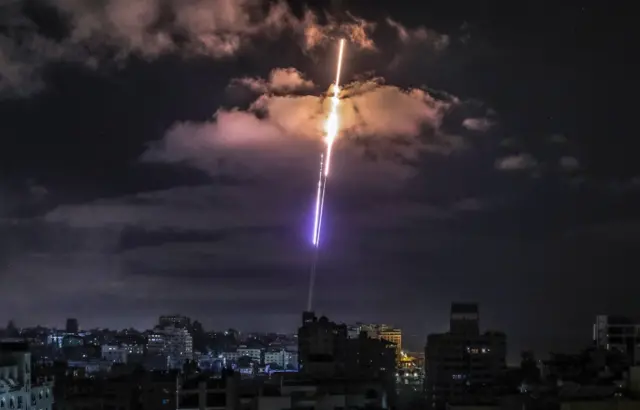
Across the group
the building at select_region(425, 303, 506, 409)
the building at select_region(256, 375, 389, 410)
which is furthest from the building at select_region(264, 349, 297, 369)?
the building at select_region(256, 375, 389, 410)

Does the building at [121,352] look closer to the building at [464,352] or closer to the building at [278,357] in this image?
the building at [278,357]

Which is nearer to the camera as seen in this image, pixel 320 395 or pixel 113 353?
pixel 320 395

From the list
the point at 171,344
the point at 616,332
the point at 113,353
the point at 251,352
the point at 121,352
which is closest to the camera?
the point at 616,332

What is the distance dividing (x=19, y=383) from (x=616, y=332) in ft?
29.0

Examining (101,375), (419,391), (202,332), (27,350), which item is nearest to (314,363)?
(419,391)

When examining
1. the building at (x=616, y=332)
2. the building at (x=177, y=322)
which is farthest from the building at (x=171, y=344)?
the building at (x=616, y=332)

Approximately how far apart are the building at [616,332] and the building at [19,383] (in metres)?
7.77

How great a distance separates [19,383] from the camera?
9.83 m

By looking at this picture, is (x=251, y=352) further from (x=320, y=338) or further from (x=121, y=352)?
(x=320, y=338)

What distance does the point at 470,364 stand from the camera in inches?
521

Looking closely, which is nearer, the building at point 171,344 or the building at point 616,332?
the building at point 616,332

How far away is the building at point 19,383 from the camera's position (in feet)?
31.0

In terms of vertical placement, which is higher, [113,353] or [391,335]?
[391,335]

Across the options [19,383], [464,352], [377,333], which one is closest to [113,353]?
[377,333]
